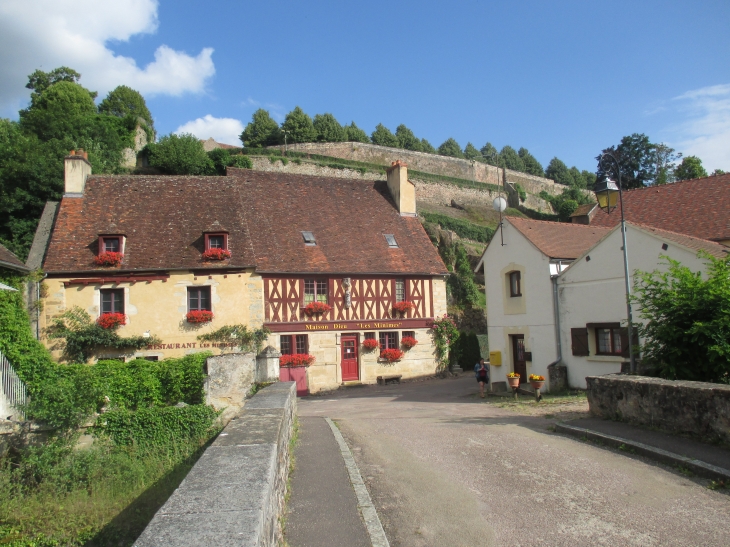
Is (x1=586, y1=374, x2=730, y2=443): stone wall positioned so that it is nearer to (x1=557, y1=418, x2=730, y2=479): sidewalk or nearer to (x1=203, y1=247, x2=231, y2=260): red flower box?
(x1=557, y1=418, x2=730, y2=479): sidewalk

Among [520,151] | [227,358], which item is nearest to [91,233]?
[227,358]

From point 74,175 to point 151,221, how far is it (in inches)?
140

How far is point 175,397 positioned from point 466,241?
31.3m

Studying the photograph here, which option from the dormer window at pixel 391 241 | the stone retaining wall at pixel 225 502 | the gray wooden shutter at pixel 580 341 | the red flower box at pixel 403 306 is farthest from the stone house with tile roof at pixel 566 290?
the stone retaining wall at pixel 225 502

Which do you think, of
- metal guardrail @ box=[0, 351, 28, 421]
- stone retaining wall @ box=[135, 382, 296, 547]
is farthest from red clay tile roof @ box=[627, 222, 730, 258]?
metal guardrail @ box=[0, 351, 28, 421]

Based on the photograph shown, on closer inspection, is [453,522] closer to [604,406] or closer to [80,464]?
[604,406]

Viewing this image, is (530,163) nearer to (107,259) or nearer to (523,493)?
(107,259)

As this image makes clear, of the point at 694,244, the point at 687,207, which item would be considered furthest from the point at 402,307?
the point at 694,244

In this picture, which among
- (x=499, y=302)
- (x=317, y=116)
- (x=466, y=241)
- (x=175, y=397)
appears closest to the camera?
(x=175, y=397)

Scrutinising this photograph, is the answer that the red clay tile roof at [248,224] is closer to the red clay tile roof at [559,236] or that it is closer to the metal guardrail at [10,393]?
the metal guardrail at [10,393]

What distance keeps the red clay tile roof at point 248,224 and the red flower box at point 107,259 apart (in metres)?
0.28

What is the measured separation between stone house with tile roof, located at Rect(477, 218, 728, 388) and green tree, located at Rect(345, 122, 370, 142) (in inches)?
2061

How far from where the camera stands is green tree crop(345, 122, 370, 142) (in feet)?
231

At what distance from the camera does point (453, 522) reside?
5.22 m
